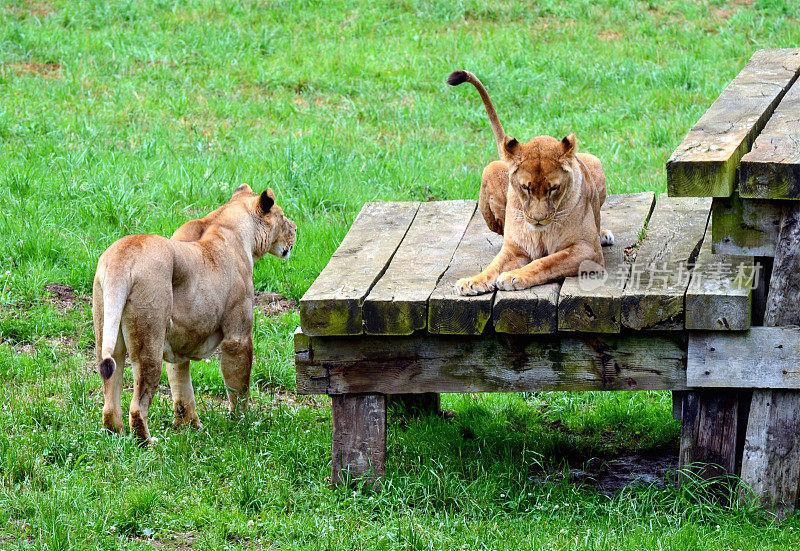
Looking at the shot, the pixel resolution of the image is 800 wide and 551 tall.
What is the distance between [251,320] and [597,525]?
2405 mm

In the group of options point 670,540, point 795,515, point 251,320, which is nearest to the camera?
point 670,540

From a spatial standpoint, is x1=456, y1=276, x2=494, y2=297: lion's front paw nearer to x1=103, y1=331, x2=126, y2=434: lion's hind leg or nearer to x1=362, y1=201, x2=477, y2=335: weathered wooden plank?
x1=362, y1=201, x2=477, y2=335: weathered wooden plank

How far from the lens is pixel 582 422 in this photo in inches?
240

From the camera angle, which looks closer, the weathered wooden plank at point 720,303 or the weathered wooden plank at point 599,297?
the weathered wooden plank at point 720,303

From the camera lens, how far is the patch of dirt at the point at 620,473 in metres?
5.21

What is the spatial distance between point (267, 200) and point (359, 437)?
1.93 meters

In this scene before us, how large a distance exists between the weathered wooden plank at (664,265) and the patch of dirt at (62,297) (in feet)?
13.4

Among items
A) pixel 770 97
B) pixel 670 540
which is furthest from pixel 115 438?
pixel 770 97

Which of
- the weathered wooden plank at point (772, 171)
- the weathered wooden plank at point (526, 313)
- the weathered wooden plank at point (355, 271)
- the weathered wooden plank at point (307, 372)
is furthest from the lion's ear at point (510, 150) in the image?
the weathered wooden plank at point (307, 372)

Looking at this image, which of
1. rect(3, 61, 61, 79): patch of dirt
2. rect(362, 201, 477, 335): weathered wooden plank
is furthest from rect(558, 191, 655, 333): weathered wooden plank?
rect(3, 61, 61, 79): patch of dirt

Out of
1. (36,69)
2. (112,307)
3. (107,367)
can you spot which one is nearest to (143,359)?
(112,307)

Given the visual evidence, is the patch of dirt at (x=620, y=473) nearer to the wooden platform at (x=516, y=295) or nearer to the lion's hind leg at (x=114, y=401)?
the wooden platform at (x=516, y=295)

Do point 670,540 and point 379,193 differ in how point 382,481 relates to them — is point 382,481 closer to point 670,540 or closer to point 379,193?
point 670,540

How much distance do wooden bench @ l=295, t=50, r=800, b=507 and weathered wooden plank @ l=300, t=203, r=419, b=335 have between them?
0.01 meters
